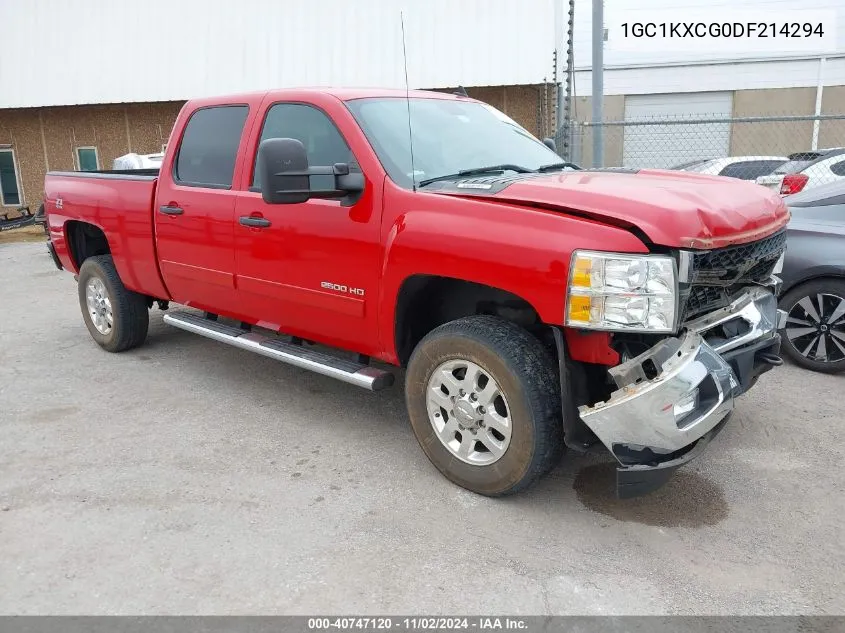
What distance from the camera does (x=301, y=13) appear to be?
17.5 meters

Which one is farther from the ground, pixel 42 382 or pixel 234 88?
pixel 234 88

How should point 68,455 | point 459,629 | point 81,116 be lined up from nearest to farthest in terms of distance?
point 459,629 < point 68,455 < point 81,116

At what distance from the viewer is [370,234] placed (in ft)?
12.1

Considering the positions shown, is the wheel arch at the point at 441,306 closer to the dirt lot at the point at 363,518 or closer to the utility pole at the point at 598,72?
the dirt lot at the point at 363,518

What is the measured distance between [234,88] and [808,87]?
1450cm

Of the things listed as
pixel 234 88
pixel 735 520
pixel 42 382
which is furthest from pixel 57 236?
pixel 234 88

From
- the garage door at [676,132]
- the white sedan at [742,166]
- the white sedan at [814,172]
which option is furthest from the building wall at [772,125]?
the white sedan at [814,172]

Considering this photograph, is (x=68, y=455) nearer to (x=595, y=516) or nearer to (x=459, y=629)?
(x=459, y=629)

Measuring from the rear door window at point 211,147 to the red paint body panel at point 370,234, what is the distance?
2.7 inches

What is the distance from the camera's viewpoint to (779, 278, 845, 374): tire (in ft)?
16.5

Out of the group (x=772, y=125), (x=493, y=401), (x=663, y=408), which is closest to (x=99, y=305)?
(x=493, y=401)

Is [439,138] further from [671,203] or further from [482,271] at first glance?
[671,203]

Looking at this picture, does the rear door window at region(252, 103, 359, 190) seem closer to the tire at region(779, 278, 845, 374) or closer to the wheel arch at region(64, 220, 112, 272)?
the wheel arch at region(64, 220, 112, 272)

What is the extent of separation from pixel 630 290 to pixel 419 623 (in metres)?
1.50
